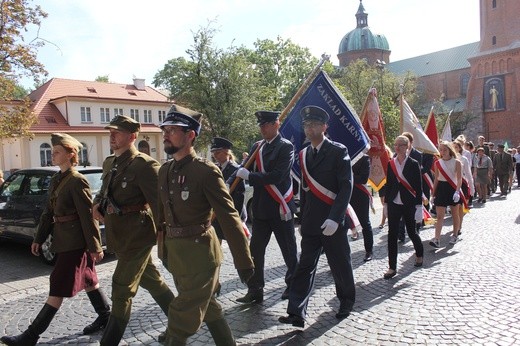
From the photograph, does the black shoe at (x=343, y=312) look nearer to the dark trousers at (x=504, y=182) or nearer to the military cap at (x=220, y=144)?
the military cap at (x=220, y=144)

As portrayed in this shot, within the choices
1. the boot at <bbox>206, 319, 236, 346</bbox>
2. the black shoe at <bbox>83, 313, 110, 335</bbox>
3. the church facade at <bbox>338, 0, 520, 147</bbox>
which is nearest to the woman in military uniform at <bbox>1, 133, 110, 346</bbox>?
the black shoe at <bbox>83, 313, 110, 335</bbox>

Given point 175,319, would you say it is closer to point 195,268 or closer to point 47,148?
point 195,268

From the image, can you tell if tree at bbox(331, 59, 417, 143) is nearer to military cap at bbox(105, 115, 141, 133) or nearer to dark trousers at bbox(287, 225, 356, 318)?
dark trousers at bbox(287, 225, 356, 318)

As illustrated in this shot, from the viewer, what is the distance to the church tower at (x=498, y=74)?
51.8 metres

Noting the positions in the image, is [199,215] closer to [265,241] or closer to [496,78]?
[265,241]

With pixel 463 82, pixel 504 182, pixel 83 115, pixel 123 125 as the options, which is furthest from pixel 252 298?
pixel 463 82

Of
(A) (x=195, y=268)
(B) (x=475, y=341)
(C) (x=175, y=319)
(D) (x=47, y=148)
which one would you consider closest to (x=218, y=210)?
(A) (x=195, y=268)

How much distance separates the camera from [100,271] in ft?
23.7

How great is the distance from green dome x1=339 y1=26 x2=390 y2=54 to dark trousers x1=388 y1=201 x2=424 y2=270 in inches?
3173

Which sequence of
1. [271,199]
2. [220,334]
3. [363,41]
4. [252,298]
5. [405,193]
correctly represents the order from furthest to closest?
[363,41]
[405,193]
[252,298]
[271,199]
[220,334]

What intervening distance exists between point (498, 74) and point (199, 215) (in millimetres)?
59040

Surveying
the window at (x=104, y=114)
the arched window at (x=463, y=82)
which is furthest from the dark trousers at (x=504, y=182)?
the arched window at (x=463, y=82)

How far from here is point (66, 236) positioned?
4168mm

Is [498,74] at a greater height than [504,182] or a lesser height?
greater
